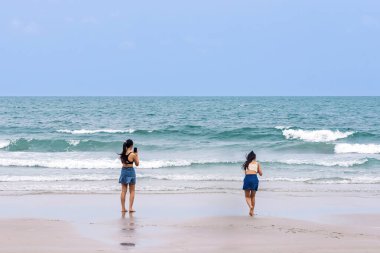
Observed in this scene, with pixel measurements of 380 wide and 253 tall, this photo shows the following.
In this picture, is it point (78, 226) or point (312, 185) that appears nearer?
A: point (78, 226)

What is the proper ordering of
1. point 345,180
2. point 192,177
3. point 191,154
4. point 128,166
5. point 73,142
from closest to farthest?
point 128,166 < point 345,180 < point 192,177 < point 191,154 < point 73,142

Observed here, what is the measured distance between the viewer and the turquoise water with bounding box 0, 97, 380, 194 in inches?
753

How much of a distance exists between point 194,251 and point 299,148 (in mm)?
22238

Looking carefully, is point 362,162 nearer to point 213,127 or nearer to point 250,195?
point 250,195

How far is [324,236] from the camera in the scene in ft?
35.3

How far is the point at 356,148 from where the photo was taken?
31844mm

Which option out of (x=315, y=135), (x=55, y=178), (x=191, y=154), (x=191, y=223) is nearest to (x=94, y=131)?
(x=191, y=154)

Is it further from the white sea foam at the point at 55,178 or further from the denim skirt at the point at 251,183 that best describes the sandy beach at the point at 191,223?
the white sea foam at the point at 55,178

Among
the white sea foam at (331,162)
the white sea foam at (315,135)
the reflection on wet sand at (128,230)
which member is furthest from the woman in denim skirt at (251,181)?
the white sea foam at (315,135)

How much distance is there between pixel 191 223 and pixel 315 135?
28.1 meters

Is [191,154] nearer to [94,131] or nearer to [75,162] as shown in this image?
[75,162]

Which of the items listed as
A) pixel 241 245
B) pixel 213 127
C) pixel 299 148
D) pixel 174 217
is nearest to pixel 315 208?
pixel 174 217

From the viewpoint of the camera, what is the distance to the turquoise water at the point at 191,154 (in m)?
19.1

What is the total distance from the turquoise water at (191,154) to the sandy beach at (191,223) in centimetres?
194
